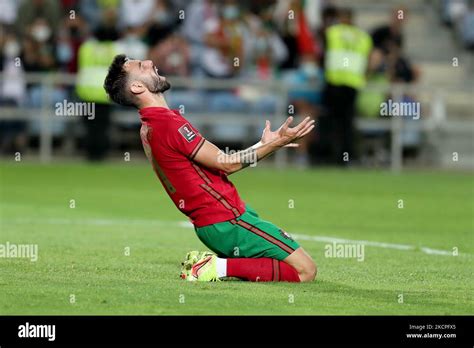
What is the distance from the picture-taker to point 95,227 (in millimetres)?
17906

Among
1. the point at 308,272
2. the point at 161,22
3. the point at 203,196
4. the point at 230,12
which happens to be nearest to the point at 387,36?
the point at 230,12

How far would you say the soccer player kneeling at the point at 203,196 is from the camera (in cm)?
1205

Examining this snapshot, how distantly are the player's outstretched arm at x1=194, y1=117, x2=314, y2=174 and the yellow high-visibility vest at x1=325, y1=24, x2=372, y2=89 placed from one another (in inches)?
703

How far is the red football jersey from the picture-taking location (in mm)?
12008

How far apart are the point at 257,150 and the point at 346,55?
18341mm

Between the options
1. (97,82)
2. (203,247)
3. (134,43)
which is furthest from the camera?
(134,43)

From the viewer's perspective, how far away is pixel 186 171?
1208cm

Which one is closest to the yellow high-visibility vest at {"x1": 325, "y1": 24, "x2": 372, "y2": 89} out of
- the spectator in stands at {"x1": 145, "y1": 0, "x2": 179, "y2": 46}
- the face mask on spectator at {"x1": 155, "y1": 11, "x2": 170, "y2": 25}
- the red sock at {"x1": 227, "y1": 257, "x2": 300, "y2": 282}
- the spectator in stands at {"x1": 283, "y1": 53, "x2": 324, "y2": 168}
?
the spectator in stands at {"x1": 283, "y1": 53, "x2": 324, "y2": 168}

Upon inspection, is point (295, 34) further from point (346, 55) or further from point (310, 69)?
point (346, 55)

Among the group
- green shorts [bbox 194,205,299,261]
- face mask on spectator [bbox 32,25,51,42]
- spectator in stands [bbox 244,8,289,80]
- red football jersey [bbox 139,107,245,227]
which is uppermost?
face mask on spectator [bbox 32,25,51,42]

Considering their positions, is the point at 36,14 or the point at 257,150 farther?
the point at 36,14

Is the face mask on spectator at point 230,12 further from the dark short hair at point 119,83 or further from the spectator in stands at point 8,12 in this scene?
the dark short hair at point 119,83

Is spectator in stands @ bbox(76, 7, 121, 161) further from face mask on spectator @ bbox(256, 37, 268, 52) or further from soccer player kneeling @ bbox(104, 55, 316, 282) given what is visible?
soccer player kneeling @ bbox(104, 55, 316, 282)

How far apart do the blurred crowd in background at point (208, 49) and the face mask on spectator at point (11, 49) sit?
32 millimetres
